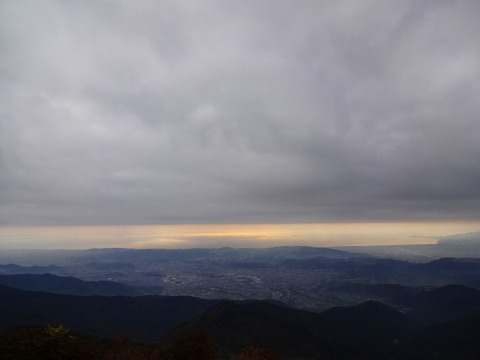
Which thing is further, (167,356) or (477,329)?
(477,329)

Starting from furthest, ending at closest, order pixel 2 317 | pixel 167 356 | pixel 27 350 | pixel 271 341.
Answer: pixel 2 317 < pixel 271 341 < pixel 167 356 < pixel 27 350

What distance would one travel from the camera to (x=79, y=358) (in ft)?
159

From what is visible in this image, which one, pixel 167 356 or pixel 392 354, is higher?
pixel 167 356

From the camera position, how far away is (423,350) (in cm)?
19462

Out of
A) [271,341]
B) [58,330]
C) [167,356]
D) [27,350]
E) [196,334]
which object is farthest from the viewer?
[271,341]

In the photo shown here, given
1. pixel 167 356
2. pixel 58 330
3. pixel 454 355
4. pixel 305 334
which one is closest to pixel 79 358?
pixel 58 330

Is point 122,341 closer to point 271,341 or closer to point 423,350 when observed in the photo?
point 271,341

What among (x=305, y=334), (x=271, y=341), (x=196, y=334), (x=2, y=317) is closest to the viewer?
(x=196, y=334)

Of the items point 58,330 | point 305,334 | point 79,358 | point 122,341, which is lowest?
point 305,334

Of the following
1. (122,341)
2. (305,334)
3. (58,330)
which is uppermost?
(58,330)

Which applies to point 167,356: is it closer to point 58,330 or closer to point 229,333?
point 58,330

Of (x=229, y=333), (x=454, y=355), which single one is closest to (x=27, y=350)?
(x=229, y=333)

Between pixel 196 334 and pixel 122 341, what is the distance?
17.7 meters

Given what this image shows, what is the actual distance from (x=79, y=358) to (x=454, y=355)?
19714 centimetres
